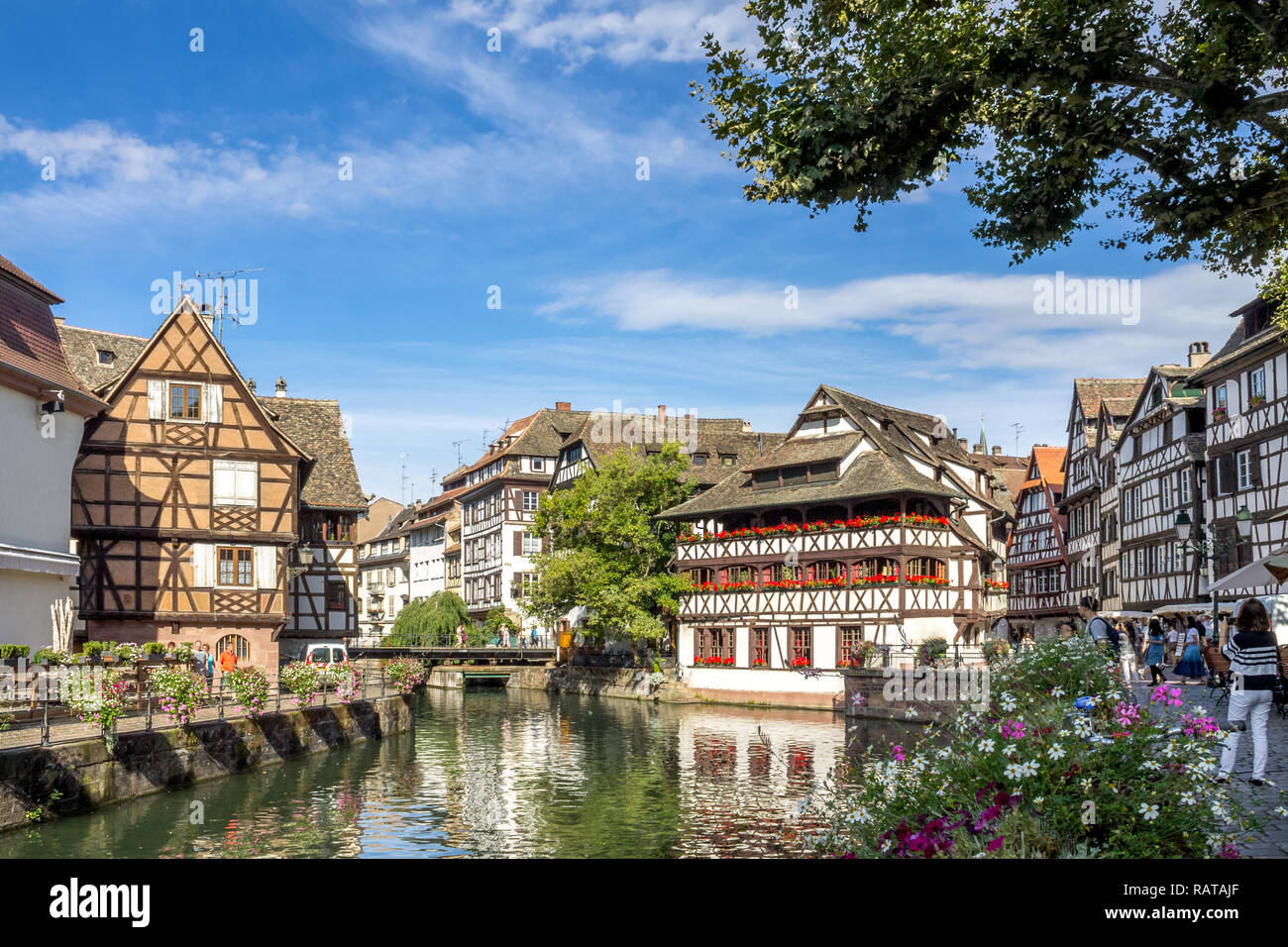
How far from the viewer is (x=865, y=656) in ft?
141

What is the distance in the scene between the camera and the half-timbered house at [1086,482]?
6250cm

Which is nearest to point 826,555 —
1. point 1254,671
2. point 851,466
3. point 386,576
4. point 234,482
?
point 851,466

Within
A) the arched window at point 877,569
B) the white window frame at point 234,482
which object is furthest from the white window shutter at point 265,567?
the arched window at point 877,569

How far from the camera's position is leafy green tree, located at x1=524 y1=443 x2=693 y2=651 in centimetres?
5544

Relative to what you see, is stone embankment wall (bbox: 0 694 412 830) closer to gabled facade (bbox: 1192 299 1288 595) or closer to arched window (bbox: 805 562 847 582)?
arched window (bbox: 805 562 847 582)

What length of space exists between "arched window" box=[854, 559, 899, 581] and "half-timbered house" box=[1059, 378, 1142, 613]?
62.9 ft

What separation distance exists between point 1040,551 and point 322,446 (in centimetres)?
4613

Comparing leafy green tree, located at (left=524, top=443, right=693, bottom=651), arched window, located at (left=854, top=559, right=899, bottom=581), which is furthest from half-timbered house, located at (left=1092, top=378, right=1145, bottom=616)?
leafy green tree, located at (left=524, top=443, right=693, bottom=651)

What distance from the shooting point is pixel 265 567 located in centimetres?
4222

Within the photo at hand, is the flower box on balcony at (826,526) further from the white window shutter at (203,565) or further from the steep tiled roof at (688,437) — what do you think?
the white window shutter at (203,565)

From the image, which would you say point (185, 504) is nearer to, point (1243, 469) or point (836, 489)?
point (836, 489)
